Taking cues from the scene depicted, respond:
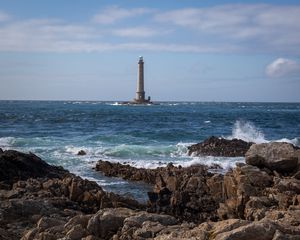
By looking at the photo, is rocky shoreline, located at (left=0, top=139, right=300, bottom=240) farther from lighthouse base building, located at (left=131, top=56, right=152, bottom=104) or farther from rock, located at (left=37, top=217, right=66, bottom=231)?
lighthouse base building, located at (left=131, top=56, right=152, bottom=104)

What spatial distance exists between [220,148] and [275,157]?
12.3m

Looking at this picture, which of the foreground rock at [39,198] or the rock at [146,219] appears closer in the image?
the rock at [146,219]

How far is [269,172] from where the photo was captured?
43.0ft

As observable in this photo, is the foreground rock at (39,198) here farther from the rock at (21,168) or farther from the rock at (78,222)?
the rock at (78,222)

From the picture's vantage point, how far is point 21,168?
15516mm

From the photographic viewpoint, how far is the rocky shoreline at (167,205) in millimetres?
7172

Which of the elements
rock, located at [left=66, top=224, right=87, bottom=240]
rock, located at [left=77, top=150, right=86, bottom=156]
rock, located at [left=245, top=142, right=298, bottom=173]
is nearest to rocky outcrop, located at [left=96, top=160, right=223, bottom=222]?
rock, located at [left=245, top=142, right=298, bottom=173]

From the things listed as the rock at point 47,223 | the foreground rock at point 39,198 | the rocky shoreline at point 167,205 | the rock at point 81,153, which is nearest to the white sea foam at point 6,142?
the rock at point 81,153

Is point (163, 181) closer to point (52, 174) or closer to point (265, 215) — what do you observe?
point (52, 174)

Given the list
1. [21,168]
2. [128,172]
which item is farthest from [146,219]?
[128,172]

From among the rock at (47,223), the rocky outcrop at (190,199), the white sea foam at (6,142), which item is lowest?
the white sea foam at (6,142)

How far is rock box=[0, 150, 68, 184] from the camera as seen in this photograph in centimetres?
1457

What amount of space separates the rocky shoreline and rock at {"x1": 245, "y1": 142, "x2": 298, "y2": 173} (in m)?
0.03

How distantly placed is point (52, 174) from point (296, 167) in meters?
7.54
